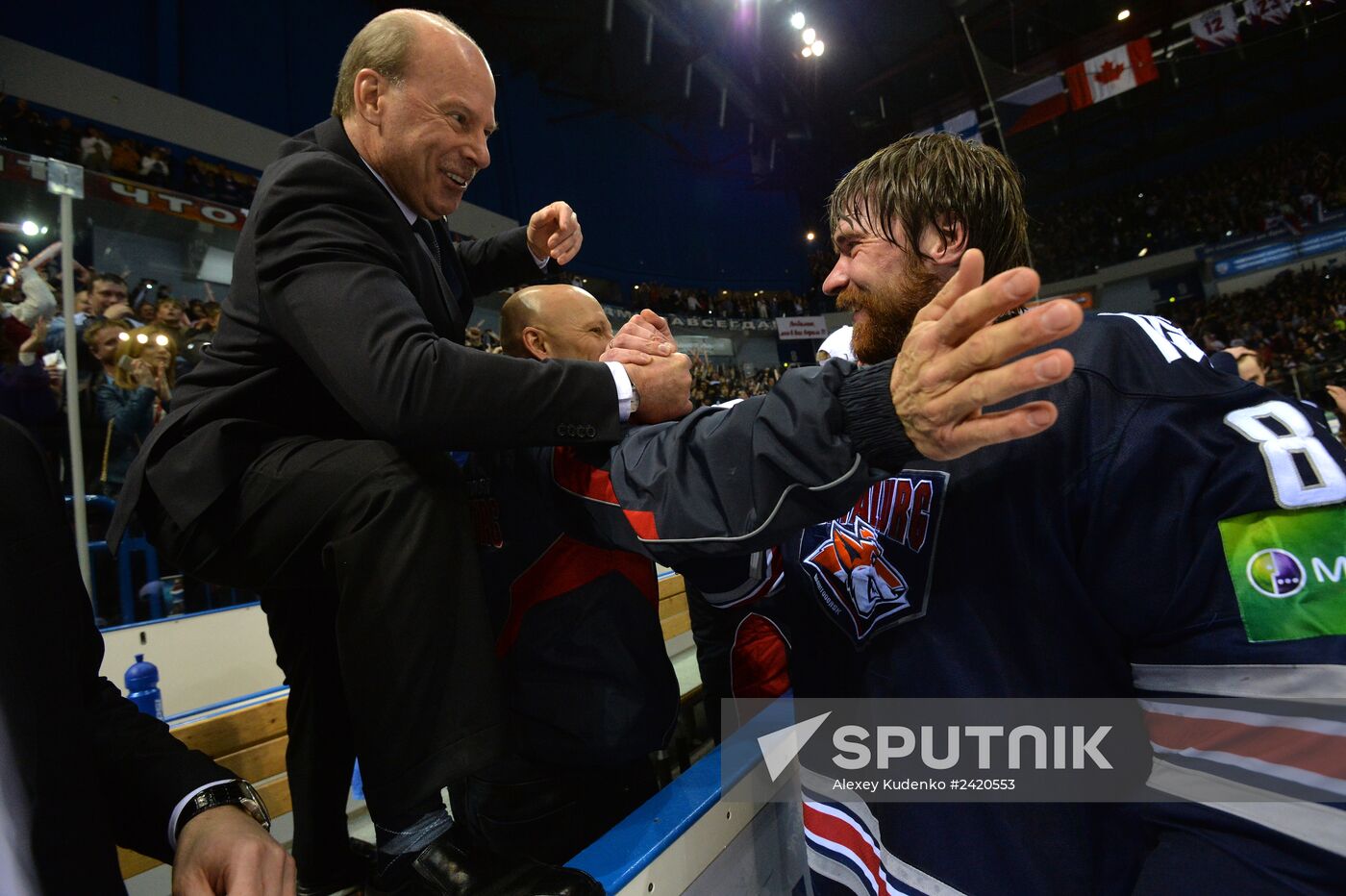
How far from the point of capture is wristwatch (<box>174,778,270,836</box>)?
0.70 metres

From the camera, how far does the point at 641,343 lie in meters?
1.04

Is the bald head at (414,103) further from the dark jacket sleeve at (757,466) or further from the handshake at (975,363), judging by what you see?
the handshake at (975,363)

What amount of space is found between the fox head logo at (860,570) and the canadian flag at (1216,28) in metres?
12.3

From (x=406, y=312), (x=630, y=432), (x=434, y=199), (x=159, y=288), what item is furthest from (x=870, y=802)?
(x=159, y=288)

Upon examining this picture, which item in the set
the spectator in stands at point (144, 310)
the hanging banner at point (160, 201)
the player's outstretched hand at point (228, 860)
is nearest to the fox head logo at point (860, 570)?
the player's outstretched hand at point (228, 860)

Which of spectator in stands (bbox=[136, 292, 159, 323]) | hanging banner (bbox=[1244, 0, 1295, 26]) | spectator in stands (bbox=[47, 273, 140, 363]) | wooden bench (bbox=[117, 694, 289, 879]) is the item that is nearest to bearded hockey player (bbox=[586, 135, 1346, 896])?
wooden bench (bbox=[117, 694, 289, 879])

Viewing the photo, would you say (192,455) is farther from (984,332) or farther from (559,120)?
(559,120)

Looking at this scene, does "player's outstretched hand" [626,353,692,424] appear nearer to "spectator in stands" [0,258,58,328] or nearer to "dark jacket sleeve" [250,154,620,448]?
"dark jacket sleeve" [250,154,620,448]

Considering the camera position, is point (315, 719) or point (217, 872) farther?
point (315, 719)

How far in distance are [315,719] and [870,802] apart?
924 millimetres

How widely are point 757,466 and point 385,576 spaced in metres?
0.48

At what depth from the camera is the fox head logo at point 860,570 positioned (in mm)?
973

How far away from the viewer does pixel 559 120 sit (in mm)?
12875

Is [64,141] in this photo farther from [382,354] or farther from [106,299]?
[382,354]
